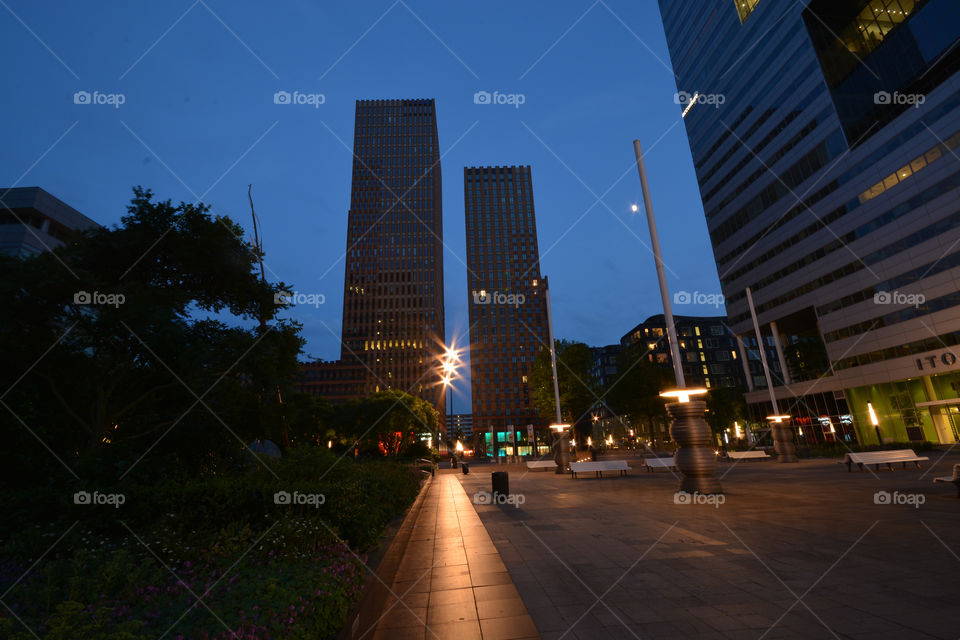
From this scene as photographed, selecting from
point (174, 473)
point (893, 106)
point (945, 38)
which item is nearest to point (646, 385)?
point (893, 106)

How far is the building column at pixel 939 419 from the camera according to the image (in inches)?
1423

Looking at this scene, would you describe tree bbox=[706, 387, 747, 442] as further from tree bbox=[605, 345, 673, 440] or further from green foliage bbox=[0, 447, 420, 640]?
green foliage bbox=[0, 447, 420, 640]

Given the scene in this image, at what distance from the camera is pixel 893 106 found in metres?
40.4

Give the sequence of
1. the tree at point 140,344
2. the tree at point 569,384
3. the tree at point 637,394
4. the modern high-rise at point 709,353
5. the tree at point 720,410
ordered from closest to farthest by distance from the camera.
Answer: the tree at point 140,344 < the tree at point 569,384 < the tree at point 637,394 < the tree at point 720,410 < the modern high-rise at point 709,353

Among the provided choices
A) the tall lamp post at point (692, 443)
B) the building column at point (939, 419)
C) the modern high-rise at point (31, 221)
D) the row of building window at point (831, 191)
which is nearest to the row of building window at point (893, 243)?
the row of building window at point (831, 191)

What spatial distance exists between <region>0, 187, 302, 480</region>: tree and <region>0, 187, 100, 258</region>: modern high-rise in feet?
132

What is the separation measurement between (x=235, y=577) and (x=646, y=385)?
175 feet

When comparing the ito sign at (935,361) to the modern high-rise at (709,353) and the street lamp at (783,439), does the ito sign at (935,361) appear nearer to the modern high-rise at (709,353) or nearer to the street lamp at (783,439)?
the street lamp at (783,439)

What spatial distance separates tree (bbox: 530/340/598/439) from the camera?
5047 cm

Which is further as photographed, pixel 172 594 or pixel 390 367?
pixel 390 367

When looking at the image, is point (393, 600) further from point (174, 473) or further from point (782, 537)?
point (174, 473)

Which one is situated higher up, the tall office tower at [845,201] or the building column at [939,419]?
the tall office tower at [845,201]

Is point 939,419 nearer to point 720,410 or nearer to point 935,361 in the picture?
point 935,361

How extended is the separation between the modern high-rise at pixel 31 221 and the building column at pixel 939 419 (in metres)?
83.2
